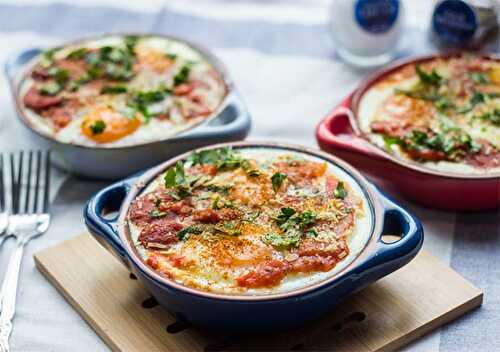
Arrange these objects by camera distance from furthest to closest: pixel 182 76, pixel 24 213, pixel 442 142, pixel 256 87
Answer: pixel 256 87
pixel 182 76
pixel 24 213
pixel 442 142

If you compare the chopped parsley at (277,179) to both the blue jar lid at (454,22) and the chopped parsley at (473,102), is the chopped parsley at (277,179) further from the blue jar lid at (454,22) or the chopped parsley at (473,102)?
the blue jar lid at (454,22)

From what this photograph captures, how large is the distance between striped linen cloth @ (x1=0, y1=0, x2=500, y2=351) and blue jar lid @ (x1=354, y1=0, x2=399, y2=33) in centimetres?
20

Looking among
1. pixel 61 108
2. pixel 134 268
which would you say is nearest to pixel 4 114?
pixel 61 108

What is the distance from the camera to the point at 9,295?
238cm

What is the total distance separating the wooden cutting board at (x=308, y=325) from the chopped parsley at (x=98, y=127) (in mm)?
513

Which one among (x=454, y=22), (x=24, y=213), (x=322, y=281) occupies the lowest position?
(x=24, y=213)

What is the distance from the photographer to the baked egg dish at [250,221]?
6.84 ft

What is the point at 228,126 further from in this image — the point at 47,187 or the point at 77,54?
the point at 77,54

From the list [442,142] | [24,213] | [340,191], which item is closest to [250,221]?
[340,191]

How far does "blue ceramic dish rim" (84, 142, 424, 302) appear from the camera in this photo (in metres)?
2.02

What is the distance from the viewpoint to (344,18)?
345cm

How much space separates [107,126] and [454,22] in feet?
4.59

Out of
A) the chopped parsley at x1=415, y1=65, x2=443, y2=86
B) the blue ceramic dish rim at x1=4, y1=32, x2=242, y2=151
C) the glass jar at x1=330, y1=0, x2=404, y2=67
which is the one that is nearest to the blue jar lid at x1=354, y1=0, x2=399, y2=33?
the glass jar at x1=330, y1=0, x2=404, y2=67

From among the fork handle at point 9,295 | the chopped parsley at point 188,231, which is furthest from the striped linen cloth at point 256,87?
the chopped parsley at point 188,231
